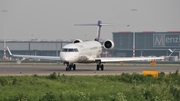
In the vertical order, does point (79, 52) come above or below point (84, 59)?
above

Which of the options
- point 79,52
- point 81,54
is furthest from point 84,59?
point 79,52

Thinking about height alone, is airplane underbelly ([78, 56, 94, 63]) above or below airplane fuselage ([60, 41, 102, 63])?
below

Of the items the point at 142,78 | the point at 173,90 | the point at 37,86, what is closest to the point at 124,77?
the point at 142,78

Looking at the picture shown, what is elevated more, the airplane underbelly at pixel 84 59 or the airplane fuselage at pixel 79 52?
the airplane fuselage at pixel 79 52

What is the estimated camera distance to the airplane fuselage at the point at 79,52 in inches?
2758

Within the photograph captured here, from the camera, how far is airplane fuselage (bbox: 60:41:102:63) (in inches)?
2758

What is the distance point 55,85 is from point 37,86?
1.59 m

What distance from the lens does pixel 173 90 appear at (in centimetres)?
4138

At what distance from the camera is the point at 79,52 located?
7244 cm

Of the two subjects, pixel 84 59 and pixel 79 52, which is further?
pixel 84 59

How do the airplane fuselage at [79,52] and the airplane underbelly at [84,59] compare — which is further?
the airplane underbelly at [84,59]

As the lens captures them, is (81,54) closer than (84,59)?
Yes

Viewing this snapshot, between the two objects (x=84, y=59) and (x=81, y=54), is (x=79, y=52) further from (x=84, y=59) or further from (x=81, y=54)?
(x=84, y=59)

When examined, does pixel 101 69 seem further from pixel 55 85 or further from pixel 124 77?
pixel 55 85
